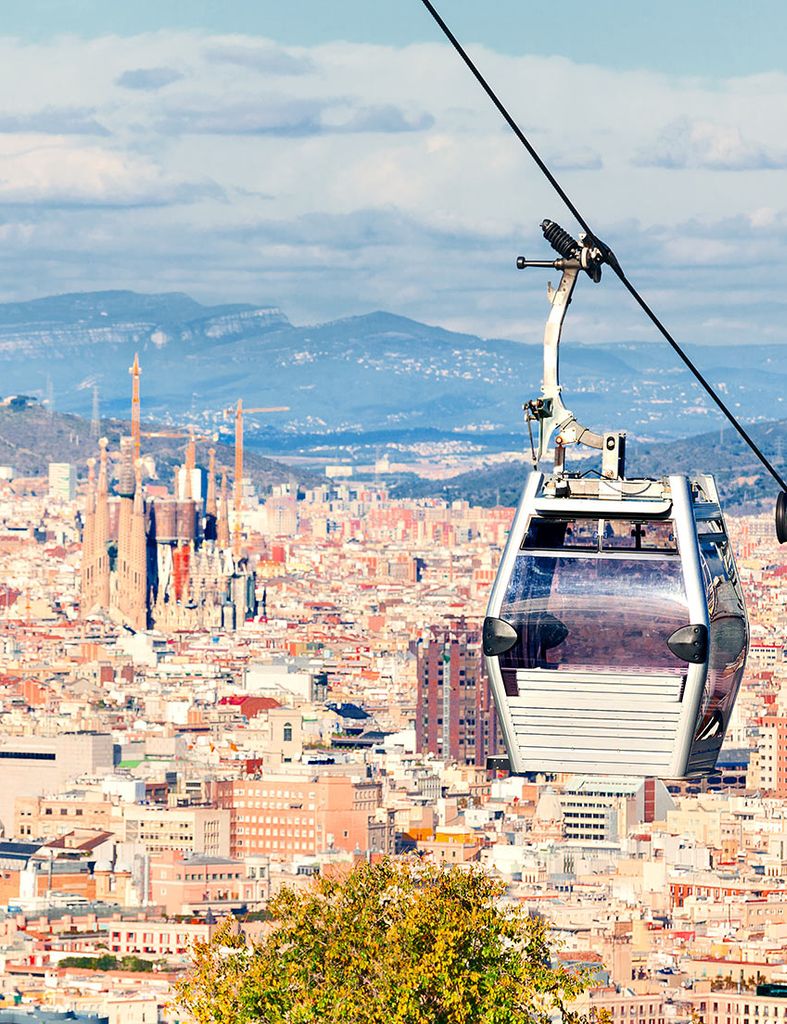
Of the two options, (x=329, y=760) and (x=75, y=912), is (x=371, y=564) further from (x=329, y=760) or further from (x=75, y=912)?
(x=75, y=912)

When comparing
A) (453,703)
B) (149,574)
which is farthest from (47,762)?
(149,574)

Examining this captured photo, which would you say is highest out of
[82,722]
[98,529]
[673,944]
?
[98,529]

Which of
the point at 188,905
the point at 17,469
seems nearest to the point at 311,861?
the point at 188,905

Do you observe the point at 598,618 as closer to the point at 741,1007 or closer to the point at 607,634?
the point at 607,634

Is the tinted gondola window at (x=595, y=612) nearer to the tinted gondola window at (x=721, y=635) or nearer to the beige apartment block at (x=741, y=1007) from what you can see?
the tinted gondola window at (x=721, y=635)

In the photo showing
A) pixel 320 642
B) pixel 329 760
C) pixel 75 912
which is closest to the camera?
pixel 75 912

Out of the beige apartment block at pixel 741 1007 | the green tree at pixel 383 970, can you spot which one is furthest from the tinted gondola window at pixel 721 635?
the beige apartment block at pixel 741 1007

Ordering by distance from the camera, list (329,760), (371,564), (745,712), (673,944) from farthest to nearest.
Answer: (371,564) < (745,712) < (329,760) < (673,944)
